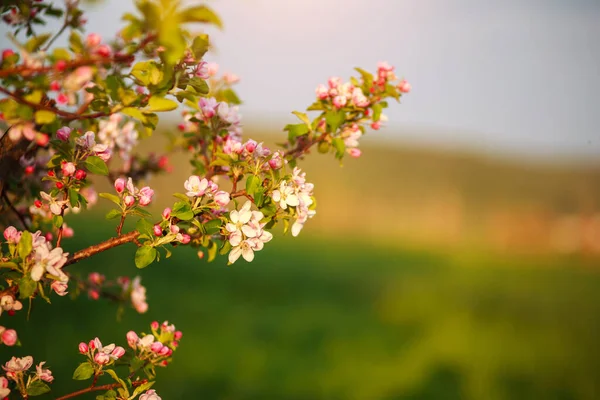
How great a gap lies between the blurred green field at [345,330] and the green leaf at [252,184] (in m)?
3.61

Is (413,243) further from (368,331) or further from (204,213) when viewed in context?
(204,213)

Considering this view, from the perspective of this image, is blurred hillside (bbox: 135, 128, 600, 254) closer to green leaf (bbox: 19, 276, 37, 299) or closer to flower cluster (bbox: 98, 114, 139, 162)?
flower cluster (bbox: 98, 114, 139, 162)

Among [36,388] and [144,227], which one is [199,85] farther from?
[36,388]

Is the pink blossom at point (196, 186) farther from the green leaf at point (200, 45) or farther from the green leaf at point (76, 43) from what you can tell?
the green leaf at point (76, 43)

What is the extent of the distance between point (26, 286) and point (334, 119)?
1.25 metres

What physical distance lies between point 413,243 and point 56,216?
16179mm

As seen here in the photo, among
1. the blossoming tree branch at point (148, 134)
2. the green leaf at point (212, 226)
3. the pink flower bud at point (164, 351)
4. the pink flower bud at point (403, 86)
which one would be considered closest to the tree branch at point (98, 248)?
the blossoming tree branch at point (148, 134)

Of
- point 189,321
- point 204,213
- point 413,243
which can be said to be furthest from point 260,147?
point 413,243

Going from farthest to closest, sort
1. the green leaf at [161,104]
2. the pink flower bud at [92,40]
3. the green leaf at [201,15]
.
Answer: the green leaf at [161,104]
the pink flower bud at [92,40]
the green leaf at [201,15]

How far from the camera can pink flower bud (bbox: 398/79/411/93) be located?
212 cm

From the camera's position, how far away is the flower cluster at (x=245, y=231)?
1564mm

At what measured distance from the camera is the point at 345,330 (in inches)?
275

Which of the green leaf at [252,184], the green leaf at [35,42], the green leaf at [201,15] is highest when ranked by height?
the green leaf at [201,15]

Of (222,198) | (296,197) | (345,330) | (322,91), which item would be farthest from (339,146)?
(345,330)
